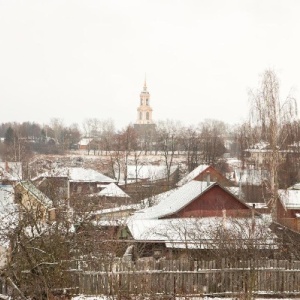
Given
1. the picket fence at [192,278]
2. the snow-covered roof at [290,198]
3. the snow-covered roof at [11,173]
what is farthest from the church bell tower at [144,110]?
the picket fence at [192,278]

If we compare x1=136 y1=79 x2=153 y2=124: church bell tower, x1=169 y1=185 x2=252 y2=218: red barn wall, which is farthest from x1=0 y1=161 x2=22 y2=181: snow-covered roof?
x1=136 y1=79 x2=153 y2=124: church bell tower

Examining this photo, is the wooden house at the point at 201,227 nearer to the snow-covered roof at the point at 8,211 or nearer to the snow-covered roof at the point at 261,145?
the snow-covered roof at the point at 261,145

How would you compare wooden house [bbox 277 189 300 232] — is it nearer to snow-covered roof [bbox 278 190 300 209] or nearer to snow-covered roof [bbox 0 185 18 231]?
snow-covered roof [bbox 278 190 300 209]

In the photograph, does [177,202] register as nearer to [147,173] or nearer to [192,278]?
[192,278]

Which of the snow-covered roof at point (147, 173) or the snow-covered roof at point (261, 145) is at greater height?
the snow-covered roof at point (261, 145)

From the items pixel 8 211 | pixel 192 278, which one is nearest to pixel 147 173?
pixel 8 211

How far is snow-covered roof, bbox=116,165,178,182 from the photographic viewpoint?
43.3 m

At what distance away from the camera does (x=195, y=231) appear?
14.5 meters

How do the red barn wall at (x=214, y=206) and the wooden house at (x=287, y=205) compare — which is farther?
the wooden house at (x=287, y=205)

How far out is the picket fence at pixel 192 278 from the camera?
10.2 m

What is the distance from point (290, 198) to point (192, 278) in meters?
13.7

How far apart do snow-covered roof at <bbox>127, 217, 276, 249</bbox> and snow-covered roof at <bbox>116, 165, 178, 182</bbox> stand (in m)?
26.3

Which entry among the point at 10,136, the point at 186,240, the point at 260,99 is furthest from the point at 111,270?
the point at 10,136

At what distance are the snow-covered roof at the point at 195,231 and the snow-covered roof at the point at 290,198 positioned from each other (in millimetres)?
6517
